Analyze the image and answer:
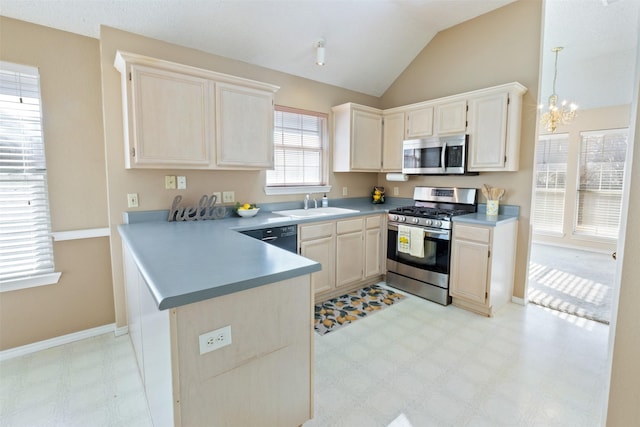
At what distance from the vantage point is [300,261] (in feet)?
4.93

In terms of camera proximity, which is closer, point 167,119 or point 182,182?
point 167,119

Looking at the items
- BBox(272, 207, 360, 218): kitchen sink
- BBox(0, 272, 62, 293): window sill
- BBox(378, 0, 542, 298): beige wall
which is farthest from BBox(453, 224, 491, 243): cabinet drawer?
BBox(0, 272, 62, 293): window sill

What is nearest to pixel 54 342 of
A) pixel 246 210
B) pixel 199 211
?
pixel 199 211

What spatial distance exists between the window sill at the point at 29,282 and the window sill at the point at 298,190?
1934 millimetres

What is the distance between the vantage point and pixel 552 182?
19.2ft

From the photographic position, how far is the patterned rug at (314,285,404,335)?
283 centimetres

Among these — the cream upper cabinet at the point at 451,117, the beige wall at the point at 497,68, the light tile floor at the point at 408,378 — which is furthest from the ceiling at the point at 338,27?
the light tile floor at the point at 408,378

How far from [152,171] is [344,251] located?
6.62 feet

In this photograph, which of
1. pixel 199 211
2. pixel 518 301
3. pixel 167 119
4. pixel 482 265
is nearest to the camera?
pixel 167 119

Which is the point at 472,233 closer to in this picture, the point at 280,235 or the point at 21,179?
the point at 280,235

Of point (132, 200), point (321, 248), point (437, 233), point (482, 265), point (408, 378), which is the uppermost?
point (132, 200)

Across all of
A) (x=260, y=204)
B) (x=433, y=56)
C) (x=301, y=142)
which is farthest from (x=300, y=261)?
(x=433, y=56)

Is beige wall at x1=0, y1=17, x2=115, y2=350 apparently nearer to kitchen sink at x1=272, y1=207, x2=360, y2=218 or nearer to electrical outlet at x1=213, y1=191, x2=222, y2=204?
electrical outlet at x1=213, y1=191, x2=222, y2=204

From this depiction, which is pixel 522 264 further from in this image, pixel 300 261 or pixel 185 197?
pixel 185 197
